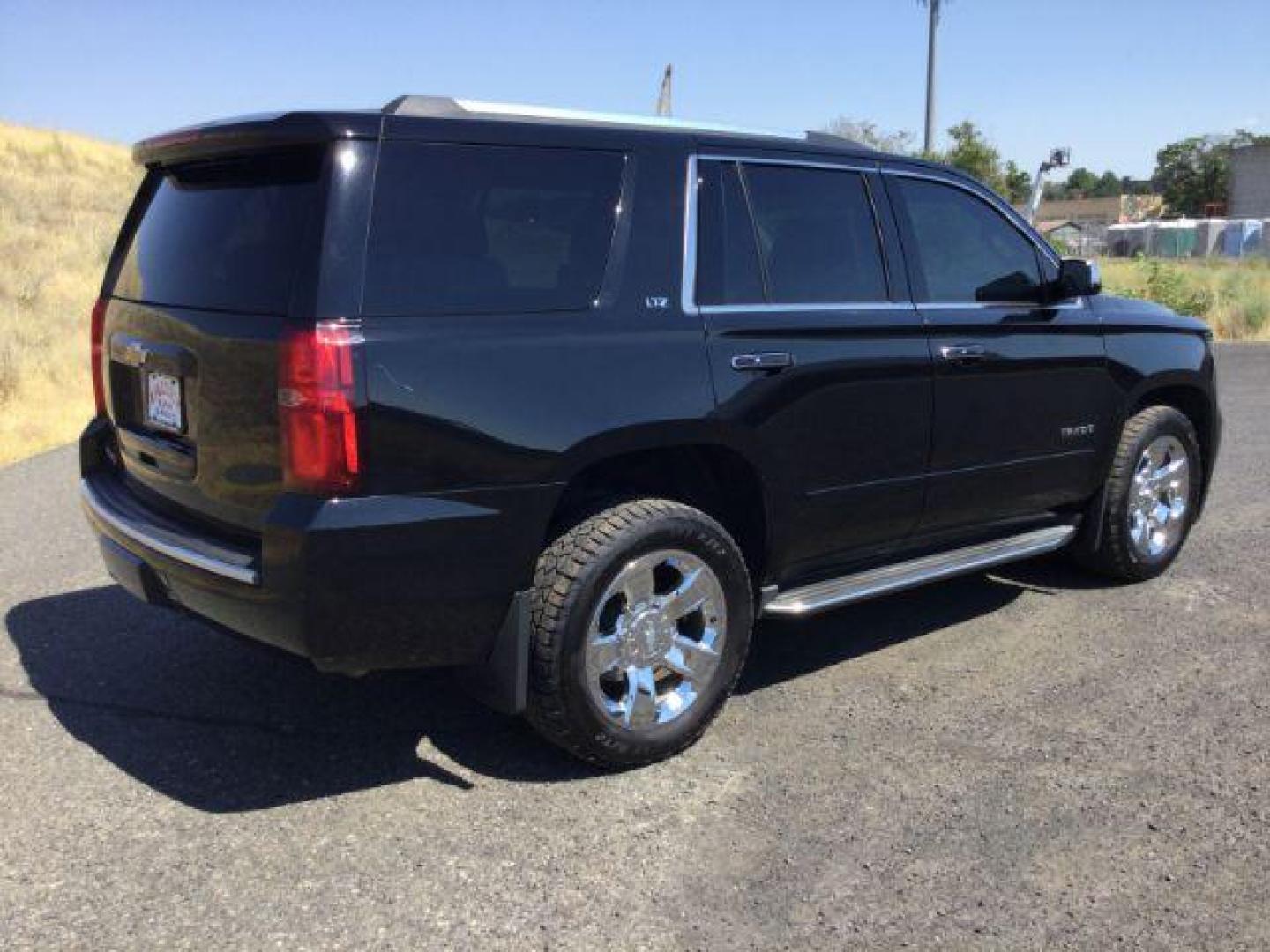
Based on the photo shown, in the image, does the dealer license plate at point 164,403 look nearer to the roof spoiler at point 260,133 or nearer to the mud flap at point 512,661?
the roof spoiler at point 260,133

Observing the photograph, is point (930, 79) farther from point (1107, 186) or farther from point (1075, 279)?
point (1107, 186)

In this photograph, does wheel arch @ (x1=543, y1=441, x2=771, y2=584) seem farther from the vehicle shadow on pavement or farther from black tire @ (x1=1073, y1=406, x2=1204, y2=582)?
black tire @ (x1=1073, y1=406, x2=1204, y2=582)

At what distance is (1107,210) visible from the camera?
112312mm

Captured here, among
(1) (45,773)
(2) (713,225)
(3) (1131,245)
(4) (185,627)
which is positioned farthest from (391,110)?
(3) (1131,245)

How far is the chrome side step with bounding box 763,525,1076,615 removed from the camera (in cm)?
412

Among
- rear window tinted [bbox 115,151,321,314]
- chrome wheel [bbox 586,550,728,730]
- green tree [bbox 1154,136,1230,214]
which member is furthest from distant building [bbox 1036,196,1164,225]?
rear window tinted [bbox 115,151,321,314]

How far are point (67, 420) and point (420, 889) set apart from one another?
381 inches

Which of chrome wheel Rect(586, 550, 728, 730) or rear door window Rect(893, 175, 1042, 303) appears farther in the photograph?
rear door window Rect(893, 175, 1042, 303)

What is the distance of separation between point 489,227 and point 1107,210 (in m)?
121

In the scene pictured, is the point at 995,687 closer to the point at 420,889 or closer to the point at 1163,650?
the point at 1163,650

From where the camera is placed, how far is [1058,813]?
3426mm

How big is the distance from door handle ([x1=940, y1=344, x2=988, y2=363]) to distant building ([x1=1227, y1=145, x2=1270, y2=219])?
83841 mm

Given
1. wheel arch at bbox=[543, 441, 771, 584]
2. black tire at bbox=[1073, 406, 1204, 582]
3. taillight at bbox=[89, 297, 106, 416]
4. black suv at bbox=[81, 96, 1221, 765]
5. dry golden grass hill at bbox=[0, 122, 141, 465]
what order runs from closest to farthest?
black suv at bbox=[81, 96, 1221, 765], wheel arch at bbox=[543, 441, 771, 584], taillight at bbox=[89, 297, 106, 416], black tire at bbox=[1073, 406, 1204, 582], dry golden grass hill at bbox=[0, 122, 141, 465]

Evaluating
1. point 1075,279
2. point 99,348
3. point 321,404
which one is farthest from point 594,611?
point 1075,279
